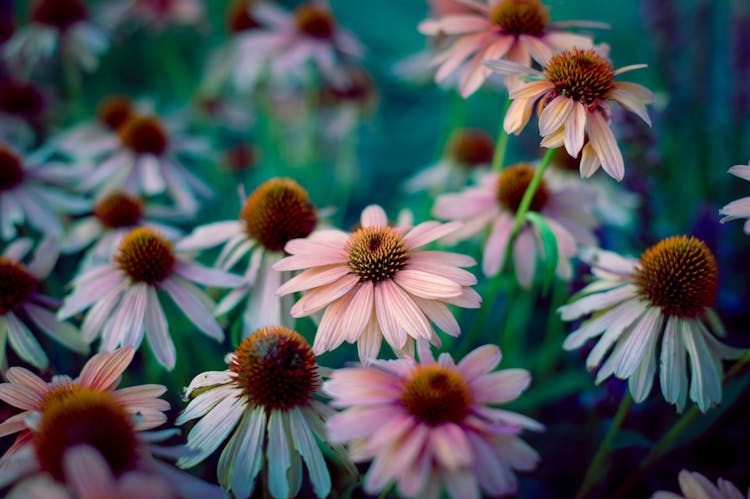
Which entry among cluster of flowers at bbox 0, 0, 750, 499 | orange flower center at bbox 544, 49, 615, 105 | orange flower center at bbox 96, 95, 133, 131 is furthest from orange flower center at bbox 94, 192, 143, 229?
orange flower center at bbox 544, 49, 615, 105

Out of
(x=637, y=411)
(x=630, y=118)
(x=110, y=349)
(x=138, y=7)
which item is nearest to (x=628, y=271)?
(x=637, y=411)

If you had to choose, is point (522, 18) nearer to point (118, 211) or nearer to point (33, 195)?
point (118, 211)

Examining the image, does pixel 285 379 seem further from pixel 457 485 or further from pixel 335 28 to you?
pixel 335 28

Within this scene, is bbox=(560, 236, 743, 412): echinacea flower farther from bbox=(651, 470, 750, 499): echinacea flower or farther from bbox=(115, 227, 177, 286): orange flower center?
bbox=(115, 227, 177, 286): orange flower center

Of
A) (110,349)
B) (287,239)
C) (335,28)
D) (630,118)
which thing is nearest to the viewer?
(110,349)

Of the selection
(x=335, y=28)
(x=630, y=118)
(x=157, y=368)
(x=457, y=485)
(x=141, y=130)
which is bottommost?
(x=157, y=368)

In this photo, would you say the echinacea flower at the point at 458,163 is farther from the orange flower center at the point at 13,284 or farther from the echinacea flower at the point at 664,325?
the orange flower center at the point at 13,284

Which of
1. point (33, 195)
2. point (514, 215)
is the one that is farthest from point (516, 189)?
point (33, 195)
